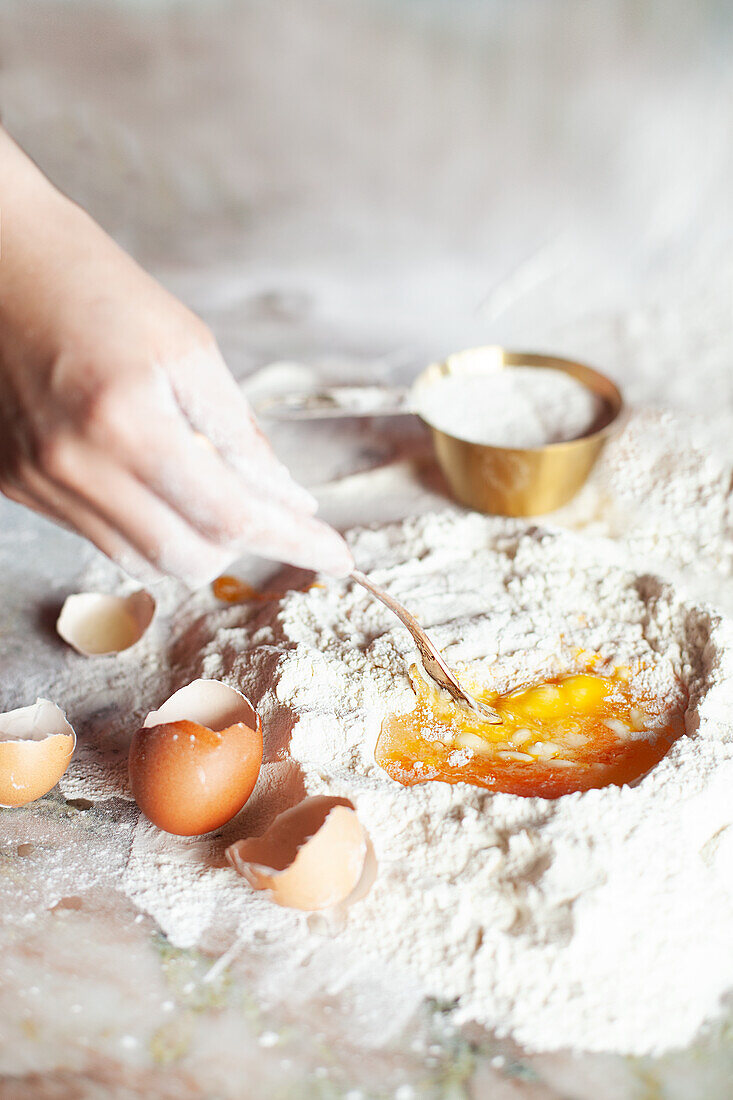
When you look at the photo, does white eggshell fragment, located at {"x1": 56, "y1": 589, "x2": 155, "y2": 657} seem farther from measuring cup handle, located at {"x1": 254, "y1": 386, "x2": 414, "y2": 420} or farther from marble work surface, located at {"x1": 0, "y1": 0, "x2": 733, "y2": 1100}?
measuring cup handle, located at {"x1": 254, "y1": 386, "x2": 414, "y2": 420}

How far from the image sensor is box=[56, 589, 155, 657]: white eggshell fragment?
50.3 inches

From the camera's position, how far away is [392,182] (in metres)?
2.33

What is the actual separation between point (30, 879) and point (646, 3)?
2.18m

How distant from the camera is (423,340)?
7.27 feet

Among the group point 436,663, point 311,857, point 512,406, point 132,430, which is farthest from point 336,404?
point 311,857

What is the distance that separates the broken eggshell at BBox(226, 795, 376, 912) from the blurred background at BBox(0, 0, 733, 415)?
4.21 ft

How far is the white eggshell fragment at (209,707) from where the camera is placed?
993mm

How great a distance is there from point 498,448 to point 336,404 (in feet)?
1.13

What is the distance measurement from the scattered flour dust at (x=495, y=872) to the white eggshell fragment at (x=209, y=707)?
2.4 inches

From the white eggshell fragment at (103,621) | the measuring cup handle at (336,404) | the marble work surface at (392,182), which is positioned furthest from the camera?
the marble work surface at (392,182)

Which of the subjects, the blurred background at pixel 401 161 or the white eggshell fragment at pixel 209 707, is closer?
the white eggshell fragment at pixel 209 707

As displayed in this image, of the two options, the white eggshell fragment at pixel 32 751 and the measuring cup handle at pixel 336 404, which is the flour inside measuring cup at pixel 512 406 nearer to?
the measuring cup handle at pixel 336 404

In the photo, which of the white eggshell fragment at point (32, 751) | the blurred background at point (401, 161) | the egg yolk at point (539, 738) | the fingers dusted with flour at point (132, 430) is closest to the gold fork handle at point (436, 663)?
the egg yolk at point (539, 738)

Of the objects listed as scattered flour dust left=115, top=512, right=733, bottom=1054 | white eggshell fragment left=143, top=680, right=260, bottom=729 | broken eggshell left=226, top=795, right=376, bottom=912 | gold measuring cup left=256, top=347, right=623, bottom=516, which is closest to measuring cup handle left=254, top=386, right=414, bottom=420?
gold measuring cup left=256, top=347, right=623, bottom=516
